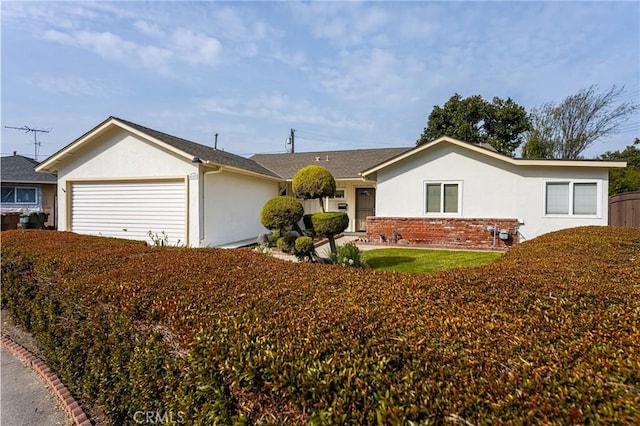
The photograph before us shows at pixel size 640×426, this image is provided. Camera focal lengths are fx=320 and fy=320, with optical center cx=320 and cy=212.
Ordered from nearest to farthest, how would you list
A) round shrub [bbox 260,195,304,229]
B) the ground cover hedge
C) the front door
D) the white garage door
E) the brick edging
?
the ground cover hedge < the brick edging < round shrub [bbox 260,195,304,229] < the white garage door < the front door

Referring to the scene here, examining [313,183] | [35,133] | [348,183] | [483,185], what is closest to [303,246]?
[313,183]

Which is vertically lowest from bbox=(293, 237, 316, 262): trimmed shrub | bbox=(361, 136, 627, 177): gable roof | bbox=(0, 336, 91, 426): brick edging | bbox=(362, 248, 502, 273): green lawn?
bbox=(0, 336, 91, 426): brick edging

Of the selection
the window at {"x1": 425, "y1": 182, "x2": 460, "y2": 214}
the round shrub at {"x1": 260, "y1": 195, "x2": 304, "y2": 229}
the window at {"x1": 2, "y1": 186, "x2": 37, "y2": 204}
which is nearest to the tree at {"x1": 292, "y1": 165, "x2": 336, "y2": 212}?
the round shrub at {"x1": 260, "y1": 195, "x2": 304, "y2": 229}

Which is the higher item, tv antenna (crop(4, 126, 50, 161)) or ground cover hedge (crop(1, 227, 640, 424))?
tv antenna (crop(4, 126, 50, 161))

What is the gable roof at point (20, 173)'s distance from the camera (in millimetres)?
19469

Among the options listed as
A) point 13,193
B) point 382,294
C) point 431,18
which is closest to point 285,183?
point 431,18

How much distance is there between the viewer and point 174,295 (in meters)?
2.37

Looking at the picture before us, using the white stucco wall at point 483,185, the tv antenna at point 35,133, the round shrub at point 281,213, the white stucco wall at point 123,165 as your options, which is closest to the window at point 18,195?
the white stucco wall at point 123,165

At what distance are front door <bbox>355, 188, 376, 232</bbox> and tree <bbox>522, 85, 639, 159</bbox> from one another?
13.2 metres

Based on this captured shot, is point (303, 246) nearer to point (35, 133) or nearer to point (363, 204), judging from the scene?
point (363, 204)

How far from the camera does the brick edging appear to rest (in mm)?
2893

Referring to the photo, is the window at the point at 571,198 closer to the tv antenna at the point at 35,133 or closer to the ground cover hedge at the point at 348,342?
the ground cover hedge at the point at 348,342

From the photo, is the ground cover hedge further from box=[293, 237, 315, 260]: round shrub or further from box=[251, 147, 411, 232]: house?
box=[251, 147, 411, 232]: house

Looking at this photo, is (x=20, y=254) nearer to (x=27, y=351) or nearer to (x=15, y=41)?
(x=27, y=351)
